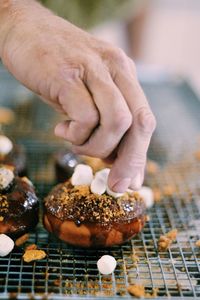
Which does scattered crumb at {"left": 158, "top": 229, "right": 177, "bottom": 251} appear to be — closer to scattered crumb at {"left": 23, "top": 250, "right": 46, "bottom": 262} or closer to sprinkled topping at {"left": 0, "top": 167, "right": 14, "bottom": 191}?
scattered crumb at {"left": 23, "top": 250, "right": 46, "bottom": 262}

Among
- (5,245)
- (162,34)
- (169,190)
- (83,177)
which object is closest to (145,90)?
(169,190)

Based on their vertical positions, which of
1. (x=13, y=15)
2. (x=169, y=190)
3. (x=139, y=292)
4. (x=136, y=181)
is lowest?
(x=139, y=292)

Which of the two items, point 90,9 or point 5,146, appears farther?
point 90,9

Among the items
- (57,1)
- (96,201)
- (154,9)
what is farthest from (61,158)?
(154,9)

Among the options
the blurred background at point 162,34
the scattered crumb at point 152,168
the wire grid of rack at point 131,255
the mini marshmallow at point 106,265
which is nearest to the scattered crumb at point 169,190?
the wire grid of rack at point 131,255

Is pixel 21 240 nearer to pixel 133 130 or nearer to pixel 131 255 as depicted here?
pixel 131 255

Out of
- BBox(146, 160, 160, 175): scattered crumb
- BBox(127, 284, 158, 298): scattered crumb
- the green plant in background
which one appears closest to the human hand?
BBox(127, 284, 158, 298): scattered crumb

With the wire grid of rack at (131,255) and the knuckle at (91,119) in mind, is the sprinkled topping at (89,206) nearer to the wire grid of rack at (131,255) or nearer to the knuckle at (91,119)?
the wire grid of rack at (131,255)

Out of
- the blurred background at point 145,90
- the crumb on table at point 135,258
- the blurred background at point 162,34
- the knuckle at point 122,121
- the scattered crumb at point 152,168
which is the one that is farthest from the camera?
the blurred background at point 162,34
